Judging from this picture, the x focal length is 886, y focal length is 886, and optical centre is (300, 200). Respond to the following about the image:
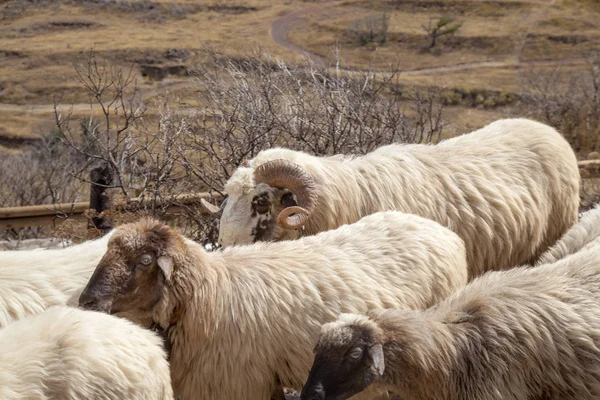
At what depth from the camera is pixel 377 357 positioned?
15.6ft

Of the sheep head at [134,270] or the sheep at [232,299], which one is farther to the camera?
the sheep at [232,299]

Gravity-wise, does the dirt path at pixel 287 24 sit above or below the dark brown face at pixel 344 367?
below

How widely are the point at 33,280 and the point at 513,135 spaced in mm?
4854

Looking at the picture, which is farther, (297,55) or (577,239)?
(297,55)

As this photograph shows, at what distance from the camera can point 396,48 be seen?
72875 millimetres

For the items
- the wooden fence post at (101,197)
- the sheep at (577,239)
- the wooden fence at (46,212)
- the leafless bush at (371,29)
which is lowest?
the leafless bush at (371,29)

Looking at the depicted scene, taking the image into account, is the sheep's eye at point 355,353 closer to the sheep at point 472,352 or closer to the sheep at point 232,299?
the sheep at point 472,352

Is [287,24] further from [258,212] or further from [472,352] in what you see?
[472,352]

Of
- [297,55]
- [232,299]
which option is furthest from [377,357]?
[297,55]

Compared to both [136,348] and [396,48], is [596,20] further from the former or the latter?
[136,348]

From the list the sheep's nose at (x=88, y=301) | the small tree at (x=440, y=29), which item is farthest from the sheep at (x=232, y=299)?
the small tree at (x=440, y=29)

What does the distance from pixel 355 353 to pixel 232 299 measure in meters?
1.18

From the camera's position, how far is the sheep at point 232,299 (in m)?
5.45

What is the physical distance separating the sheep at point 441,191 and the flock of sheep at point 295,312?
1.0 inches
